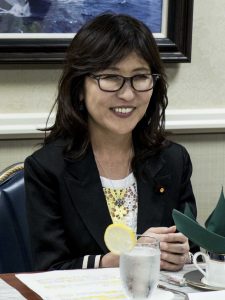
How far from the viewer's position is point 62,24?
2.49 meters

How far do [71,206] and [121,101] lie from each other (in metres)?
0.30

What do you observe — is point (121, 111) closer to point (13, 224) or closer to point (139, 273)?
point (13, 224)

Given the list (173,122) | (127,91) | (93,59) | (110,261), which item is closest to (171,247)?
(110,261)

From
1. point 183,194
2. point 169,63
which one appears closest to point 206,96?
point 169,63

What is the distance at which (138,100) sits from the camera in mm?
1871

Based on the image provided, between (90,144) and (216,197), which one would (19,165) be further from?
(216,197)

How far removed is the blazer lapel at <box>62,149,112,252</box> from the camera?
6.11 ft

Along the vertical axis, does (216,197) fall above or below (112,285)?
below

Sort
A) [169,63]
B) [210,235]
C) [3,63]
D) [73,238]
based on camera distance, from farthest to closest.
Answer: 1. [169,63]
2. [3,63]
3. [73,238]
4. [210,235]

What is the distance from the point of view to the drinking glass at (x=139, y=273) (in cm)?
132

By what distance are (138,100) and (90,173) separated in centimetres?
24

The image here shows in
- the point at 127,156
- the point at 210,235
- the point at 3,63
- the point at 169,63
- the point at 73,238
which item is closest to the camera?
the point at 210,235

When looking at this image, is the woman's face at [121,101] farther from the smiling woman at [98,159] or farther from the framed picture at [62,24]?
the framed picture at [62,24]

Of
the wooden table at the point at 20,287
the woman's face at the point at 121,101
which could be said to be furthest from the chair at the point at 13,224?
the wooden table at the point at 20,287
